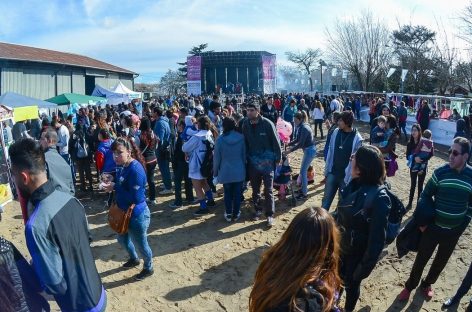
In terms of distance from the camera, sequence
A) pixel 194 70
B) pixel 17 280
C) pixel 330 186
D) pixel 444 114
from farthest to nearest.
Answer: pixel 194 70, pixel 444 114, pixel 330 186, pixel 17 280

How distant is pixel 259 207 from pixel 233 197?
49 cm

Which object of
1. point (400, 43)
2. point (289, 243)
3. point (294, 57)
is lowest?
point (289, 243)

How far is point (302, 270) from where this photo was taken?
1.71m

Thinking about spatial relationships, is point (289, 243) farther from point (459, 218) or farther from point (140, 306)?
point (140, 306)

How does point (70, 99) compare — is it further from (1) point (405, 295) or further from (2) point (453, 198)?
(2) point (453, 198)

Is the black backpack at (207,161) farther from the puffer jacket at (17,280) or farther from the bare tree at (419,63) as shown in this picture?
the bare tree at (419,63)

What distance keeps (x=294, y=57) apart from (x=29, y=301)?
6936cm

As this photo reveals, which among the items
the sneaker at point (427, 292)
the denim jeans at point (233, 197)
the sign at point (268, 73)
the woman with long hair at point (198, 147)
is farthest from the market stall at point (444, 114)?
the sign at point (268, 73)

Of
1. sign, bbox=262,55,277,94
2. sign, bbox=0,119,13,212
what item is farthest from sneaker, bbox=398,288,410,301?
sign, bbox=262,55,277,94

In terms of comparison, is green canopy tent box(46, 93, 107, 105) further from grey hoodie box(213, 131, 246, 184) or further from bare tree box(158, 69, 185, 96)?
bare tree box(158, 69, 185, 96)

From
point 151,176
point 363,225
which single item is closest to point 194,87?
point 151,176

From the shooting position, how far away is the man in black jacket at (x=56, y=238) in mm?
2221

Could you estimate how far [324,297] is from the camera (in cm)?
175

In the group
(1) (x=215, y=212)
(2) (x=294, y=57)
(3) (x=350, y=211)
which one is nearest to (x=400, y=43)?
(2) (x=294, y=57)
